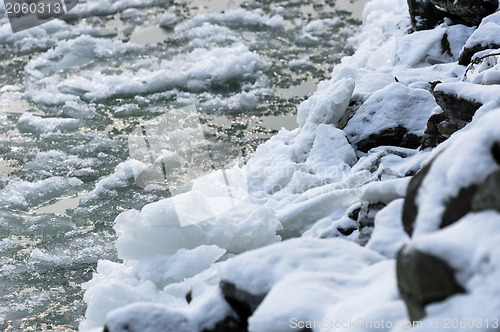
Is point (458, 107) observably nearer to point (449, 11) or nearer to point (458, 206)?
point (458, 206)

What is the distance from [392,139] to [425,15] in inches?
132

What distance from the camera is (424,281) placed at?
271cm

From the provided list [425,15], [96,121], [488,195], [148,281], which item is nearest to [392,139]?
[148,281]

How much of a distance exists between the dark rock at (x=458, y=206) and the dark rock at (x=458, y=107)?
99.8 inches

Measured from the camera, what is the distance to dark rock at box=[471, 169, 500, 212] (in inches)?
107

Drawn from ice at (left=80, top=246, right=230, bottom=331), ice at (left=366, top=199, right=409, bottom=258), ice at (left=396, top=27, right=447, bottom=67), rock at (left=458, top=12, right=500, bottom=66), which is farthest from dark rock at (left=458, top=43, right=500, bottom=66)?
ice at (left=80, top=246, right=230, bottom=331)

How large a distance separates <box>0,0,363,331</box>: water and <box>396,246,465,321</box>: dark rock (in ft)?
11.8

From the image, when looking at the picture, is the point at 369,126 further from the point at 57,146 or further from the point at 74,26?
the point at 74,26

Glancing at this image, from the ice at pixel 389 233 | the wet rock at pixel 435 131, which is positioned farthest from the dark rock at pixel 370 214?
the wet rock at pixel 435 131

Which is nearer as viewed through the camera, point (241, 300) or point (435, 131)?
point (241, 300)

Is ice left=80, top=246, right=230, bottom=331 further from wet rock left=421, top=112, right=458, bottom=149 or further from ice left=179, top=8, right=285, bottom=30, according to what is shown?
ice left=179, top=8, right=285, bottom=30

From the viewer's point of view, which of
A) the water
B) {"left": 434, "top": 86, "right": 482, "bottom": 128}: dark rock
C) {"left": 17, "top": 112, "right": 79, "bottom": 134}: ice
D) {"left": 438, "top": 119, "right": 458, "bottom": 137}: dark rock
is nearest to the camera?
{"left": 434, "top": 86, "right": 482, "bottom": 128}: dark rock

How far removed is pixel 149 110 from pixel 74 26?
207 inches

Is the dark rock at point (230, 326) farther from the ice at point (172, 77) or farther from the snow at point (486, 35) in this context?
the ice at point (172, 77)
